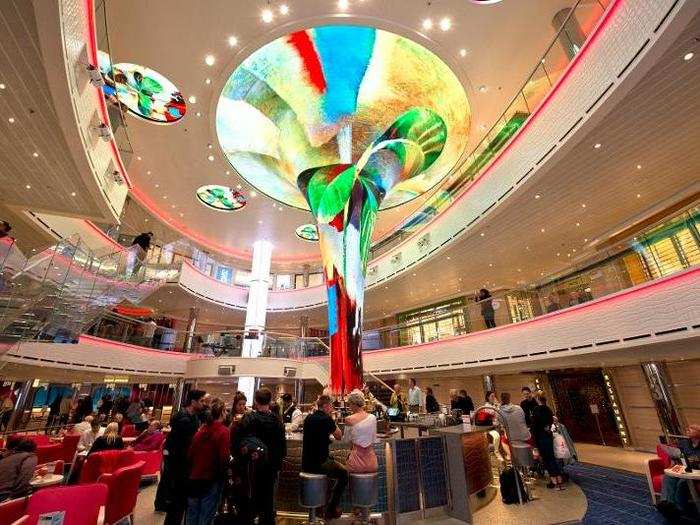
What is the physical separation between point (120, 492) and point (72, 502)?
115 cm

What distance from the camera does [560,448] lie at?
249 inches

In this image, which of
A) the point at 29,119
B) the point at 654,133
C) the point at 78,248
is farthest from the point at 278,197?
the point at 654,133

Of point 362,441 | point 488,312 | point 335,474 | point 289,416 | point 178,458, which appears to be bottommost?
point 335,474

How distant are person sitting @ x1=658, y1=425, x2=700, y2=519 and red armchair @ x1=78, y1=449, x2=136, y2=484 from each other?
7.83 metres

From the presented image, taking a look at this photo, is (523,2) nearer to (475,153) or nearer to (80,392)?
(475,153)

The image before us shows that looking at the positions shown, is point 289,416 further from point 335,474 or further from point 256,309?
point 256,309

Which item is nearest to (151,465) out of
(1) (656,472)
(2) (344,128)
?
(1) (656,472)

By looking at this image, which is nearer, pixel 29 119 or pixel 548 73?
pixel 29 119

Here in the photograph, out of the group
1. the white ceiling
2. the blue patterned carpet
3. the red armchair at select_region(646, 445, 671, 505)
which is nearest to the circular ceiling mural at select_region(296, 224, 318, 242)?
the white ceiling

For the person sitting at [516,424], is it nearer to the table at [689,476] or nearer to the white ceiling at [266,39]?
the table at [689,476]

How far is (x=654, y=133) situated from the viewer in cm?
723

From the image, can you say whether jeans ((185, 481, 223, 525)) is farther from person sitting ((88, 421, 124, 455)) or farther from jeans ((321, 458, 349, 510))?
person sitting ((88, 421, 124, 455))

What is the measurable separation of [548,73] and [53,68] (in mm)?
11032

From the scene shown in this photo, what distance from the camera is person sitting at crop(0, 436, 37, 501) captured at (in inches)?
154
